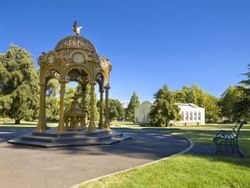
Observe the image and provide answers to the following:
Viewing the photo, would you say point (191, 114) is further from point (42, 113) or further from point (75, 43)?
point (42, 113)

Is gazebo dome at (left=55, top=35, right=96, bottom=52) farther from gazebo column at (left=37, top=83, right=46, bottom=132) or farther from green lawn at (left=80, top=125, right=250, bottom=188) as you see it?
green lawn at (left=80, top=125, right=250, bottom=188)

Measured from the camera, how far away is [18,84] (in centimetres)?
3603

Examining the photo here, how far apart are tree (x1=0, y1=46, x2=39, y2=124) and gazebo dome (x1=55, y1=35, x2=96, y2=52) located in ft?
69.8

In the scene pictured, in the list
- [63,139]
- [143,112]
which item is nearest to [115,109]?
[143,112]

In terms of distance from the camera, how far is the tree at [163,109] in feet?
132

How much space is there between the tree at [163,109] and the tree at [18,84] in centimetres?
1758

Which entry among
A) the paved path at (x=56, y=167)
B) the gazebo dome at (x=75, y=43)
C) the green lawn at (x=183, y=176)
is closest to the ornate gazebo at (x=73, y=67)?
the gazebo dome at (x=75, y=43)

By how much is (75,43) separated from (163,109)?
1061 inches

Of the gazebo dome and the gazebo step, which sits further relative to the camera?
the gazebo dome

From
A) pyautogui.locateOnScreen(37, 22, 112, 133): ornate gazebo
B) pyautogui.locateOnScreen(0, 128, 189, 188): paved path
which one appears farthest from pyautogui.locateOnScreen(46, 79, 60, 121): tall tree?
pyautogui.locateOnScreen(0, 128, 189, 188): paved path

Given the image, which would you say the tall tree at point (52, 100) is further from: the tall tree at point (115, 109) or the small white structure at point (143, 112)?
the tall tree at point (115, 109)

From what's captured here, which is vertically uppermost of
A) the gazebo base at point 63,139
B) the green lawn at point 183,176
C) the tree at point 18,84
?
the tree at point 18,84

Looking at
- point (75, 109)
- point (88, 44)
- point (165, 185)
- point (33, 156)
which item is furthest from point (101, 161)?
point (88, 44)

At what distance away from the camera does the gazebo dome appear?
1552 cm
